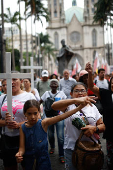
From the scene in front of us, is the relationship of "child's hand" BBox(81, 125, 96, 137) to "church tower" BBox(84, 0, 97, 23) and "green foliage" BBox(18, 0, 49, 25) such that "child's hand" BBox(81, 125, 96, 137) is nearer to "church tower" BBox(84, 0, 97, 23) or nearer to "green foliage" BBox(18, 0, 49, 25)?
"green foliage" BBox(18, 0, 49, 25)

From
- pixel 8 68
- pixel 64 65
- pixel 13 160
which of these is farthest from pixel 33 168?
pixel 64 65

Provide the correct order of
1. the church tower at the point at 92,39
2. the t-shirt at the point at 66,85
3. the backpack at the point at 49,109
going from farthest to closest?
1. the church tower at the point at 92,39
2. the t-shirt at the point at 66,85
3. the backpack at the point at 49,109

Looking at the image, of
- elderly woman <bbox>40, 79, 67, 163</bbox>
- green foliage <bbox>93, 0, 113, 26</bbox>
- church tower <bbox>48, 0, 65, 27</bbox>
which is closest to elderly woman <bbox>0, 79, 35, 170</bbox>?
elderly woman <bbox>40, 79, 67, 163</bbox>

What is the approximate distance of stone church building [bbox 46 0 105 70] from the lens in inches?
2500

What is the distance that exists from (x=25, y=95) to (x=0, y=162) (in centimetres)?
201

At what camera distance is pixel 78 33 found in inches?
2579

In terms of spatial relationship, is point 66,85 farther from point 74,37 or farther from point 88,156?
point 74,37

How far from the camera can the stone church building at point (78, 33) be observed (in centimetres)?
6350

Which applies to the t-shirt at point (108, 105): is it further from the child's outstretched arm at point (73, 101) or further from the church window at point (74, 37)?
the church window at point (74, 37)

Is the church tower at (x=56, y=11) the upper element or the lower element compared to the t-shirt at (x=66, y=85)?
upper

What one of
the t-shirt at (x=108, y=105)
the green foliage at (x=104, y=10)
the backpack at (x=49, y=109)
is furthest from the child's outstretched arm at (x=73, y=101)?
the green foliage at (x=104, y=10)

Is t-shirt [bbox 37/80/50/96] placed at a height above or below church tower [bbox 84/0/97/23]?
below

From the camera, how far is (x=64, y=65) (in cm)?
1370

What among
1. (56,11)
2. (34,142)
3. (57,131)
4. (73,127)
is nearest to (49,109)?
(57,131)
